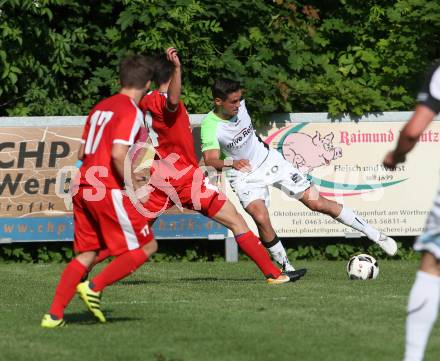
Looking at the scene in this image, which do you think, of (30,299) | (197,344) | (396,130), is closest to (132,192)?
(30,299)

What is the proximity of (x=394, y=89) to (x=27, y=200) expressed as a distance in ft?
16.8

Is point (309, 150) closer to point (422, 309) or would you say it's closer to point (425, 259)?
point (425, 259)

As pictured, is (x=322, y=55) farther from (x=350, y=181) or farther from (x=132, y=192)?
(x=132, y=192)

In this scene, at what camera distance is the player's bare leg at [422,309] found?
561cm

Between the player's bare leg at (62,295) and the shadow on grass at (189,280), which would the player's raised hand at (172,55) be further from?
the shadow on grass at (189,280)

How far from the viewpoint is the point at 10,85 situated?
15.2 m

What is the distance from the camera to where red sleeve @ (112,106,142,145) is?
294 inches

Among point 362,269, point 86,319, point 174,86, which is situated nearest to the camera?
point 86,319

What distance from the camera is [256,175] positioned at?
11.4 metres

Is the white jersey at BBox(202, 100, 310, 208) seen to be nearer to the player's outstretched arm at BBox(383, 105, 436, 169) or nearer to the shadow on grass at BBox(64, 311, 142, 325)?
the shadow on grass at BBox(64, 311, 142, 325)

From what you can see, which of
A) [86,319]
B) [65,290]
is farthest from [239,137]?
[65,290]

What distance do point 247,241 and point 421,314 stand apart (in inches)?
200

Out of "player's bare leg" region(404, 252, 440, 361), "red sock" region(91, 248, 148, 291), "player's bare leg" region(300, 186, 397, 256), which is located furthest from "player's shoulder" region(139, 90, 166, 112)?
"player's bare leg" region(404, 252, 440, 361)

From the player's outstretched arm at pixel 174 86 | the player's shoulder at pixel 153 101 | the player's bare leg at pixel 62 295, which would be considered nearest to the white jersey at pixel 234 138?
the player's shoulder at pixel 153 101
